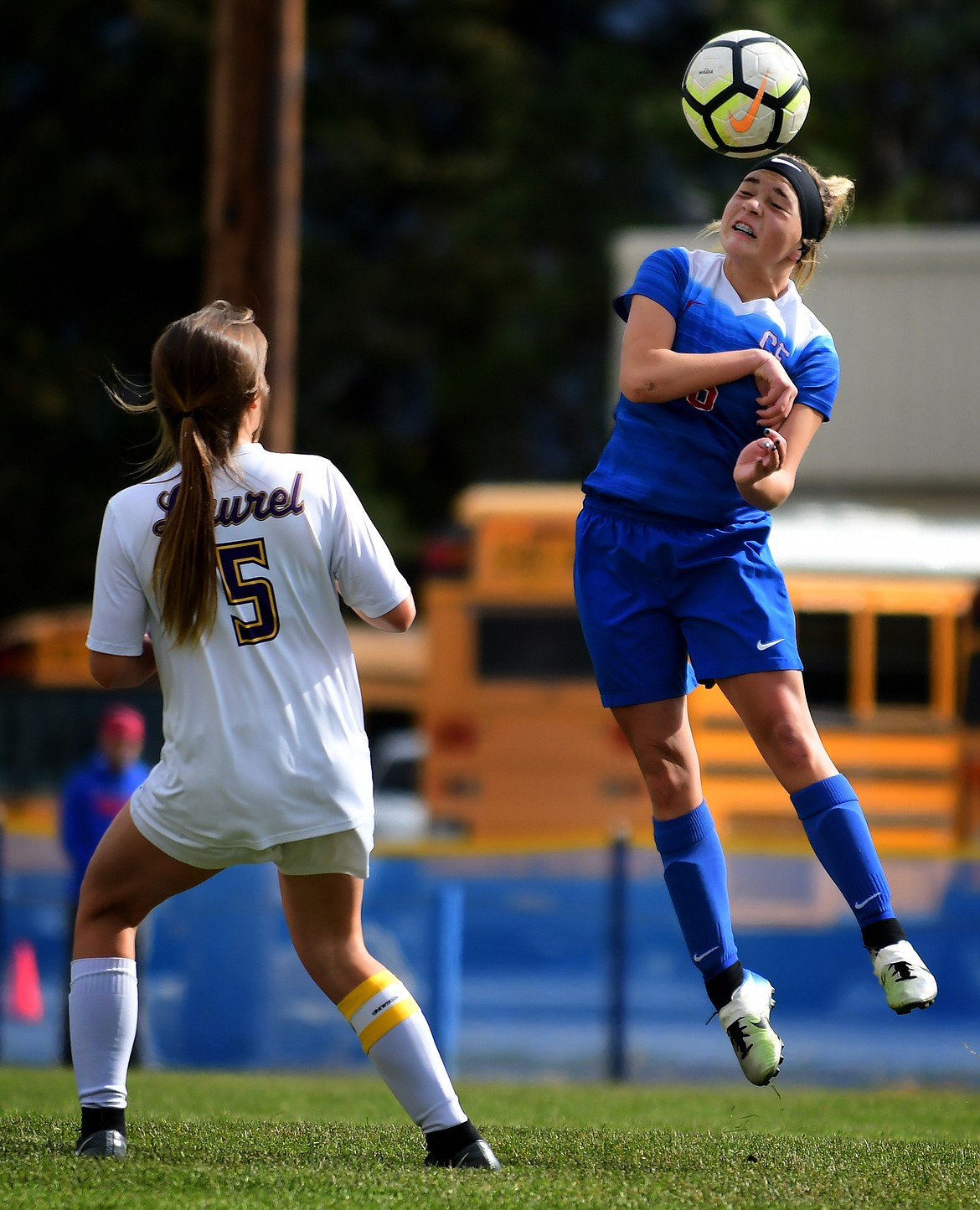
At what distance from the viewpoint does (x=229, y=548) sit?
3.73 meters

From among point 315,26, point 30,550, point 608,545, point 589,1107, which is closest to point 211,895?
point 589,1107

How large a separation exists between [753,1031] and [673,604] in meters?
1.03

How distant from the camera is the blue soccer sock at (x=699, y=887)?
14.1ft

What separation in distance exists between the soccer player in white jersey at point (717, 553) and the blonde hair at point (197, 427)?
0.95 m

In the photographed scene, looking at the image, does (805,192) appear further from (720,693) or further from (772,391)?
(720,693)

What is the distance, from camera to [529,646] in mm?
13633

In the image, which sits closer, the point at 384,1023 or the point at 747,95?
the point at 384,1023

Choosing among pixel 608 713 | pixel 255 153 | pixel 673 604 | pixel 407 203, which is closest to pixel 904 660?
pixel 608 713

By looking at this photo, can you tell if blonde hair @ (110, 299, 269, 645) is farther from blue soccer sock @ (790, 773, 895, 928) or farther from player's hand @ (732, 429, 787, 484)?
blue soccer sock @ (790, 773, 895, 928)

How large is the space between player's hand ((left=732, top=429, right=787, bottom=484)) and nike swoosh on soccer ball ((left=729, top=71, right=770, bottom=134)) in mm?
909

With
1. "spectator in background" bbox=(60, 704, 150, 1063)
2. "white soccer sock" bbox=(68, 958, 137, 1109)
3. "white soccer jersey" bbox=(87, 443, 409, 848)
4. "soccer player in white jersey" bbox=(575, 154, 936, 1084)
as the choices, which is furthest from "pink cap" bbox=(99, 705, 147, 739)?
"white soccer jersey" bbox=(87, 443, 409, 848)

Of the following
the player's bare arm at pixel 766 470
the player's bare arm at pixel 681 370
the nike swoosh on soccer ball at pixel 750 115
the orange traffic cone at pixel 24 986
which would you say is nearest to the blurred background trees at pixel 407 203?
the orange traffic cone at pixel 24 986

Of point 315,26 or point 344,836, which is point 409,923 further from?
point 315,26

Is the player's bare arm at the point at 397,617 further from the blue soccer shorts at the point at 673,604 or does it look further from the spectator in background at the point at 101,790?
the spectator in background at the point at 101,790
